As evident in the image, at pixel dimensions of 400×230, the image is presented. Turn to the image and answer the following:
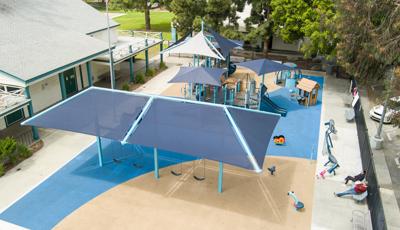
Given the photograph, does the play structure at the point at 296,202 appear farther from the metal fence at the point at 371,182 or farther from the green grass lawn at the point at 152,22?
the green grass lawn at the point at 152,22

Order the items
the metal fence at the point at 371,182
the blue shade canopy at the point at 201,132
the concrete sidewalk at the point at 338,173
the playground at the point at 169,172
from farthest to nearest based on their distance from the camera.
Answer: the concrete sidewalk at the point at 338,173 → the blue shade canopy at the point at 201,132 → the playground at the point at 169,172 → the metal fence at the point at 371,182

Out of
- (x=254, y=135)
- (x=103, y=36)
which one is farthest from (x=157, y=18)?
(x=254, y=135)

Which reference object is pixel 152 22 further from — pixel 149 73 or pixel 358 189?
pixel 358 189

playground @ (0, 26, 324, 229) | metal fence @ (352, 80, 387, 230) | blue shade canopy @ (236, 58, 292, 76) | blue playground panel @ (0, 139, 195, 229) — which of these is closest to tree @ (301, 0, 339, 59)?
blue shade canopy @ (236, 58, 292, 76)

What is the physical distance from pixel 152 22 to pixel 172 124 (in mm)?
47029

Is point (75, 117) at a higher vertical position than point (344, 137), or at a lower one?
higher

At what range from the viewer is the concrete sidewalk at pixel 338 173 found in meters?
13.8

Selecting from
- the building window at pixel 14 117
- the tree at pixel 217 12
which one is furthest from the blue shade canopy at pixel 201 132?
the tree at pixel 217 12

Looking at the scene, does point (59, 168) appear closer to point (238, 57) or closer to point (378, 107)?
point (378, 107)

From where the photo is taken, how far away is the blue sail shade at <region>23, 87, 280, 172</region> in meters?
13.9

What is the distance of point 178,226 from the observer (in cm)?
1322

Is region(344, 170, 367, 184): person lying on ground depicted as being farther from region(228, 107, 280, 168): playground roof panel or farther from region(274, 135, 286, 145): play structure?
region(274, 135, 286, 145): play structure

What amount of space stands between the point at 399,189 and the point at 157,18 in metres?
54.6

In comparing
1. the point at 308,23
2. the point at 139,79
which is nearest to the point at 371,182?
the point at 308,23
